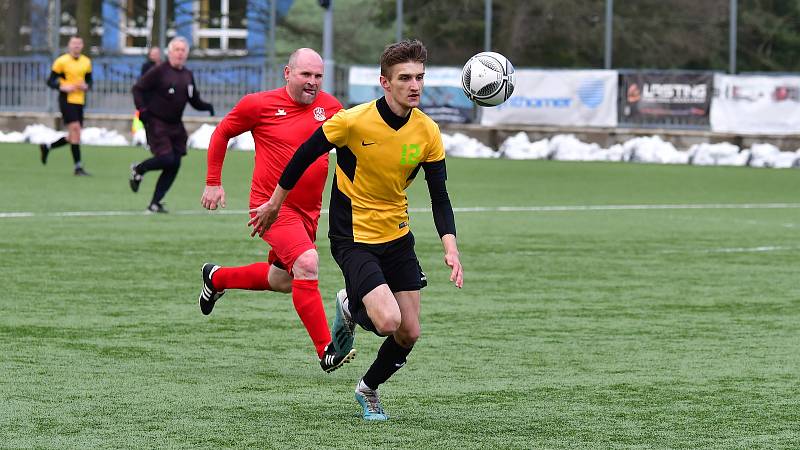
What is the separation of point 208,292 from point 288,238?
4.50 feet

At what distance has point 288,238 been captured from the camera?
9586 millimetres

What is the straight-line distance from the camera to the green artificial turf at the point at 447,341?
303 inches

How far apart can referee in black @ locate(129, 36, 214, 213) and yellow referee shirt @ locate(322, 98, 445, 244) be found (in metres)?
11.8

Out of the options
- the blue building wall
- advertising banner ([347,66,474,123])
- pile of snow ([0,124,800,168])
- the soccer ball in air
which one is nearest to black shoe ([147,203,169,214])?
the soccer ball in air

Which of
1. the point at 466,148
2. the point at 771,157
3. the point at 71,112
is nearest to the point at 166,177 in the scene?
the point at 71,112

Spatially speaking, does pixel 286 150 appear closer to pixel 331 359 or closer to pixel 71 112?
pixel 331 359

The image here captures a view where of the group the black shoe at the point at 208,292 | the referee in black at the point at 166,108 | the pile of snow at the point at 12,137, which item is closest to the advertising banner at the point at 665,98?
the pile of snow at the point at 12,137

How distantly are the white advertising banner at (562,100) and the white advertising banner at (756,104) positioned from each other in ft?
7.13

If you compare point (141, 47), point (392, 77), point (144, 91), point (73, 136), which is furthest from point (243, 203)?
point (141, 47)

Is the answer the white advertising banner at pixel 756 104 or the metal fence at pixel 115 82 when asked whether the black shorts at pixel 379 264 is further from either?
the metal fence at pixel 115 82

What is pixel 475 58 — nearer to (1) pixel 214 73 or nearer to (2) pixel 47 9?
(1) pixel 214 73

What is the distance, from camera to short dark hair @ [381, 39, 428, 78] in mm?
7793

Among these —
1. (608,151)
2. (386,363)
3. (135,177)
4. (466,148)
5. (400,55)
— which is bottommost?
(466,148)

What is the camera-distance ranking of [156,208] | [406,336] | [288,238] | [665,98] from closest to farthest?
[406,336] → [288,238] → [156,208] → [665,98]
